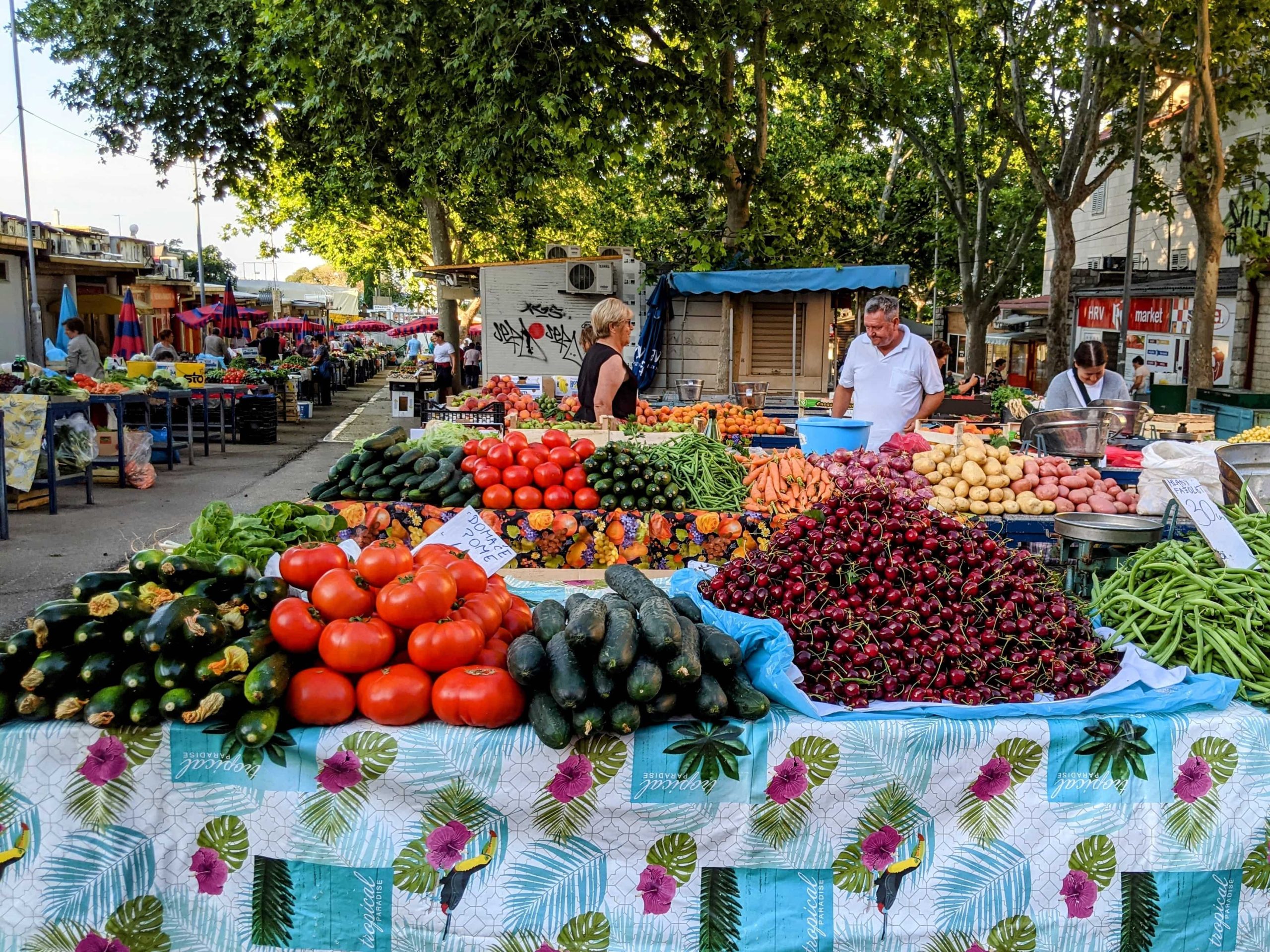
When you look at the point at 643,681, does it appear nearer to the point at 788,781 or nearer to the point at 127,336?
the point at 788,781

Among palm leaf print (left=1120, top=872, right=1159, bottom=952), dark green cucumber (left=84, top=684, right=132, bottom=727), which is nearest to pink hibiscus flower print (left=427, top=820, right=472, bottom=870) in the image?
dark green cucumber (left=84, top=684, right=132, bottom=727)

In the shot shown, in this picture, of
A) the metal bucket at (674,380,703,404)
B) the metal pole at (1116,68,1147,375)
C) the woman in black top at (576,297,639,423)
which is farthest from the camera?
the metal pole at (1116,68,1147,375)

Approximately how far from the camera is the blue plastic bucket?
5996 millimetres

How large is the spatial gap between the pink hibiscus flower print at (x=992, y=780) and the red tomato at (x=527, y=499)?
314cm

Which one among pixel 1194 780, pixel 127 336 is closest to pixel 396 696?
pixel 1194 780

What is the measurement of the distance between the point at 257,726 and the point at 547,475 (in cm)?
300

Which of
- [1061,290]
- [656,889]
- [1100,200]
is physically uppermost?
[1100,200]

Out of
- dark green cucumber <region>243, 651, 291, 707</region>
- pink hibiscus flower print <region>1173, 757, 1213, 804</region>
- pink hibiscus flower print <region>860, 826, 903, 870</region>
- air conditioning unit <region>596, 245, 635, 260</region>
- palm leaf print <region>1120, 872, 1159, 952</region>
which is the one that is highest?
air conditioning unit <region>596, 245, 635, 260</region>

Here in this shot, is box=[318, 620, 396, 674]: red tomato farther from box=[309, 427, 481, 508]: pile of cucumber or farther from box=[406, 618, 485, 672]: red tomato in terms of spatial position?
box=[309, 427, 481, 508]: pile of cucumber

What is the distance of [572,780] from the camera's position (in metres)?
2.66

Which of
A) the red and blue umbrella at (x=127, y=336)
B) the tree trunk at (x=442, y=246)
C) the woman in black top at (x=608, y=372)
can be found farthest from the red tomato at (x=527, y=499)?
the tree trunk at (x=442, y=246)

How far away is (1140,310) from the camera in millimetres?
22875

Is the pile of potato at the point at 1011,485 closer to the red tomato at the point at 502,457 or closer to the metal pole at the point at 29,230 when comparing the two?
the red tomato at the point at 502,457

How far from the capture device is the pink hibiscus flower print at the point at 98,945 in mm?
2646
